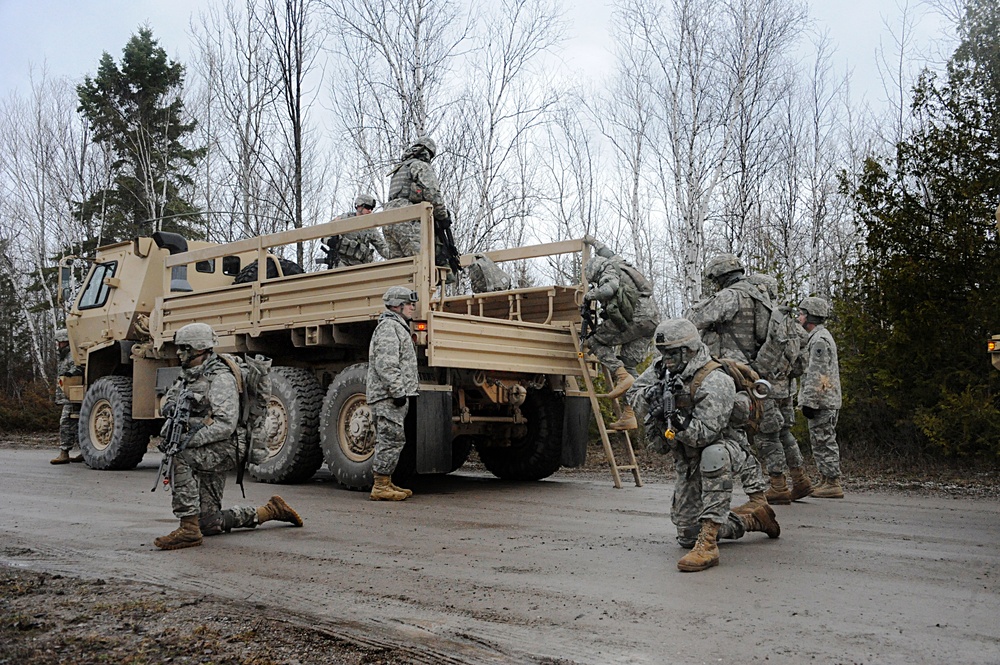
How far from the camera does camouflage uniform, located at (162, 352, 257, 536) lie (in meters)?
6.15

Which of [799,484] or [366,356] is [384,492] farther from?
[799,484]

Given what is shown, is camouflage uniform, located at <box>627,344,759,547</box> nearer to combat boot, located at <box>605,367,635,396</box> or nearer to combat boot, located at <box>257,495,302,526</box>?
combat boot, located at <box>257,495,302,526</box>

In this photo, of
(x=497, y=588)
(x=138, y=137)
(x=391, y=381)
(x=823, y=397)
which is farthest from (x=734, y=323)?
(x=138, y=137)

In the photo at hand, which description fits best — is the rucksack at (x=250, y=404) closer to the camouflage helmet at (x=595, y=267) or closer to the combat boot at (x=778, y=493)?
the camouflage helmet at (x=595, y=267)

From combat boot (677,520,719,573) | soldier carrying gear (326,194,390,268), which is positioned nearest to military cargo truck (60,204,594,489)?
soldier carrying gear (326,194,390,268)

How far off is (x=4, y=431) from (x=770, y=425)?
62.8 ft

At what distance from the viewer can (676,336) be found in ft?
18.3

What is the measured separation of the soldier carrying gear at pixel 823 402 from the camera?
8.62 m

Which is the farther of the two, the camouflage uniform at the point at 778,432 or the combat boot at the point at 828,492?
the combat boot at the point at 828,492

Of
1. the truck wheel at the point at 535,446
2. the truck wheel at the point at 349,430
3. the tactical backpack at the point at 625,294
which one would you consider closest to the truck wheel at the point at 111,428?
the truck wheel at the point at 349,430

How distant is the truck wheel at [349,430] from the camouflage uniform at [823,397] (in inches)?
162

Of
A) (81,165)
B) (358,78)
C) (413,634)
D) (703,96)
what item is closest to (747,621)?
(413,634)

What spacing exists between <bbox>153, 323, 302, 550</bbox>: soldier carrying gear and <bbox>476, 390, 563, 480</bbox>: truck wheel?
4.03 metres

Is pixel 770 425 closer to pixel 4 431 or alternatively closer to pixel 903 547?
pixel 903 547
